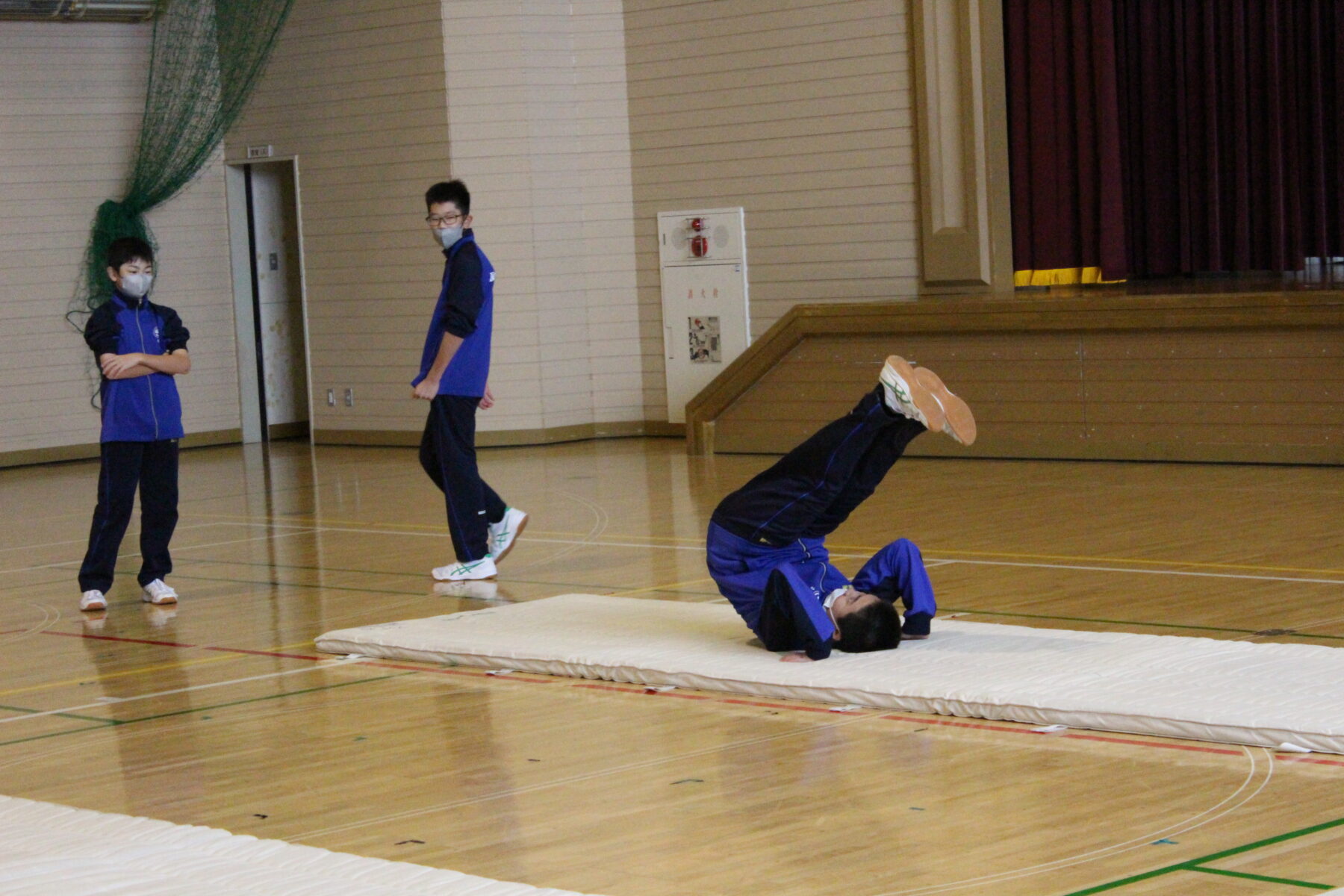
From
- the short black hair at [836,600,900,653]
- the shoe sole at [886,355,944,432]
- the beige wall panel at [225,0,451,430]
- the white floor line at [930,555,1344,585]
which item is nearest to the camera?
the shoe sole at [886,355,944,432]

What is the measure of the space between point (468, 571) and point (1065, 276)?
7.57 meters

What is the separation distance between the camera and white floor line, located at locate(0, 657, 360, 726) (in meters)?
5.32

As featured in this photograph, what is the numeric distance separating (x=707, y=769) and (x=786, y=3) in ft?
31.5

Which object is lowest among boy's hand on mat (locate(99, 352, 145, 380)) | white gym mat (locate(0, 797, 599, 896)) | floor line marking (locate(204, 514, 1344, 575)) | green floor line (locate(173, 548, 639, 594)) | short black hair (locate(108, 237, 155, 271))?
green floor line (locate(173, 548, 639, 594))

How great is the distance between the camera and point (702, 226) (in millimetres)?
13594

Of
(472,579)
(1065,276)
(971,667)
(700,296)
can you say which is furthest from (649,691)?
(1065,276)

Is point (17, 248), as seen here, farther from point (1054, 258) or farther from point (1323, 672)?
point (1323, 672)

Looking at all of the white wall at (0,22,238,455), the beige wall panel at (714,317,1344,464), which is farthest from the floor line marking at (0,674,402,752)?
the white wall at (0,22,238,455)

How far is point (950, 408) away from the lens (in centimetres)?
499

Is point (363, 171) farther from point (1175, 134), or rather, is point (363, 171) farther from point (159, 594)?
point (159, 594)

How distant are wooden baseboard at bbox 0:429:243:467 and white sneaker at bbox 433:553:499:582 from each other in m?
7.62

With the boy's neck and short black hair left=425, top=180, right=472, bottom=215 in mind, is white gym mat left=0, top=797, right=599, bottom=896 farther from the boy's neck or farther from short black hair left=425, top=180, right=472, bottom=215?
Answer: short black hair left=425, top=180, right=472, bottom=215

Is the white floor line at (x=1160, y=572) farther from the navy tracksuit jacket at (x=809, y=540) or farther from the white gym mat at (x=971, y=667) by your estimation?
the navy tracksuit jacket at (x=809, y=540)

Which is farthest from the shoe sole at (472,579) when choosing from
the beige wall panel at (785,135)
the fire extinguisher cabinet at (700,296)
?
the fire extinguisher cabinet at (700,296)
